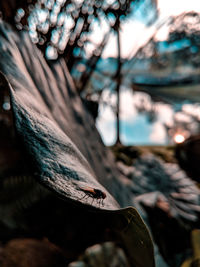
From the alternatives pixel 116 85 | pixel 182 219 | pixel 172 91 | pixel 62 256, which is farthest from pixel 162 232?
pixel 172 91

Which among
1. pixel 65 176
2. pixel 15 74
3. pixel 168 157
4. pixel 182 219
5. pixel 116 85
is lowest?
pixel 182 219

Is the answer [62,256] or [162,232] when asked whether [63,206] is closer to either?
[62,256]

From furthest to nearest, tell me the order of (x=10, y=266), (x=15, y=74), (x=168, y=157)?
(x=168, y=157)
(x=10, y=266)
(x=15, y=74)

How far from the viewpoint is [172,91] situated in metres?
3.30

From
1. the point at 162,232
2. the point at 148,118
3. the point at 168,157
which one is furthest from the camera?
the point at 148,118

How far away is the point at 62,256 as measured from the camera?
89 centimetres

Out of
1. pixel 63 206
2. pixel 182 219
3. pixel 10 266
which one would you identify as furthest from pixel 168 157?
pixel 10 266

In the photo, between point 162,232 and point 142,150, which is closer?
point 162,232

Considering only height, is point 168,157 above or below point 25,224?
above

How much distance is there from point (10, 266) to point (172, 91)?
3239 mm

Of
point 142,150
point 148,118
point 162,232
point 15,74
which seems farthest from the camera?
point 148,118

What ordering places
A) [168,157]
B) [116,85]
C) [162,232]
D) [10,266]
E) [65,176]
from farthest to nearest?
[116,85]
[168,157]
[162,232]
[10,266]
[65,176]

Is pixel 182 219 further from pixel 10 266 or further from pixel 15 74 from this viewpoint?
pixel 15 74

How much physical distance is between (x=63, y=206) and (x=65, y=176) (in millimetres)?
866
